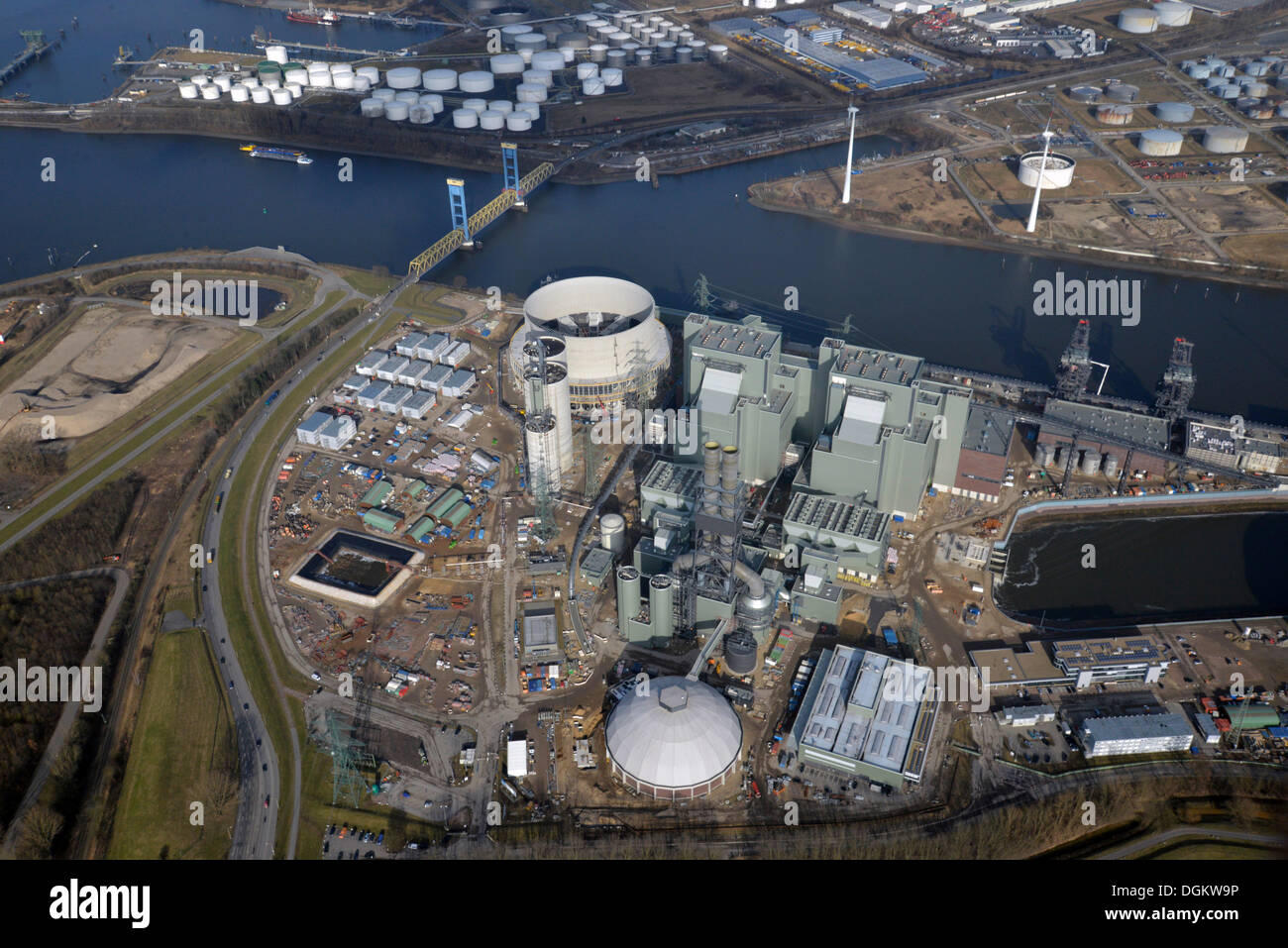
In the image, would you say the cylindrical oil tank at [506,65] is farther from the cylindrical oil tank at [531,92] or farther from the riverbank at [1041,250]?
the riverbank at [1041,250]

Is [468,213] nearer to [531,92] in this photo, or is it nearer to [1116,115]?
[531,92]

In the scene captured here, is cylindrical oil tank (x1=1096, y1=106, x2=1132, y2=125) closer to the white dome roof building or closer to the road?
the white dome roof building

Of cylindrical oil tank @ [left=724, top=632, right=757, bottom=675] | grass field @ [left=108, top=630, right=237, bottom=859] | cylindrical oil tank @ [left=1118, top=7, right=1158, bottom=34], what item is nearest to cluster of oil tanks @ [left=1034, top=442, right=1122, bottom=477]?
cylindrical oil tank @ [left=724, top=632, right=757, bottom=675]

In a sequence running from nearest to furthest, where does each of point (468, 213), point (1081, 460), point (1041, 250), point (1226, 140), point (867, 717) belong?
point (867, 717) → point (1081, 460) → point (1041, 250) → point (468, 213) → point (1226, 140)

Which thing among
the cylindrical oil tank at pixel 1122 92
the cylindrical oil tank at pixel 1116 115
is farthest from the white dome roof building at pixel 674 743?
the cylindrical oil tank at pixel 1122 92

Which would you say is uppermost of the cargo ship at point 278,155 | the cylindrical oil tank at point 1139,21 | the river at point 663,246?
the cylindrical oil tank at point 1139,21

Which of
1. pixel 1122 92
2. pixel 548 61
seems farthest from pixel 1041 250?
pixel 548 61

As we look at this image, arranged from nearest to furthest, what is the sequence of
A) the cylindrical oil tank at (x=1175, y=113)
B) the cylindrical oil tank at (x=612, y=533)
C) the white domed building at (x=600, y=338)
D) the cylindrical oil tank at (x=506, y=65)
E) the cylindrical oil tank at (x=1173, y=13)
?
1. the cylindrical oil tank at (x=612, y=533)
2. the white domed building at (x=600, y=338)
3. the cylindrical oil tank at (x=1175, y=113)
4. the cylindrical oil tank at (x=506, y=65)
5. the cylindrical oil tank at (x=1173, y=13)
